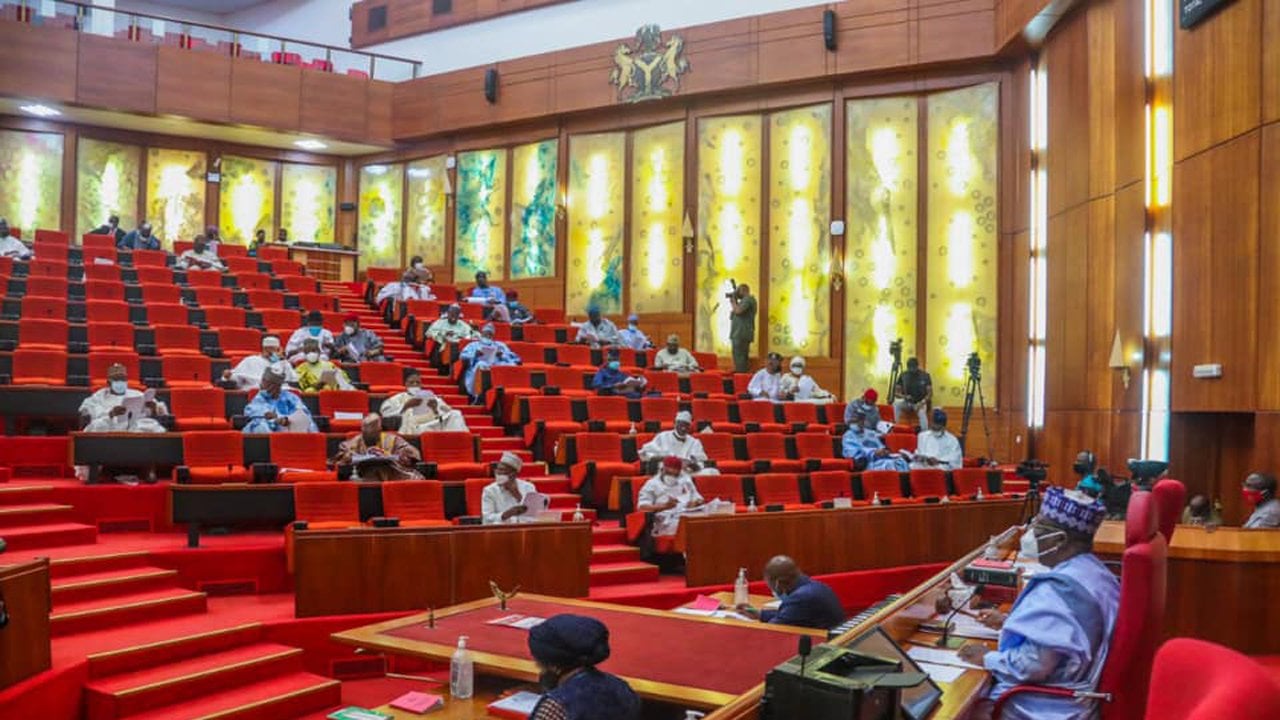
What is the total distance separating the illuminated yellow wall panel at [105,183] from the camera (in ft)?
49.6

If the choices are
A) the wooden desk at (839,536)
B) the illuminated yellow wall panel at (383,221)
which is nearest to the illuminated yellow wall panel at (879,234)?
the wooden desk at (839,536)

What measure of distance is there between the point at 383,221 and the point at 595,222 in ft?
12.5

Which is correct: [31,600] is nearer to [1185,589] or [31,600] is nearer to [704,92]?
[1185,589]

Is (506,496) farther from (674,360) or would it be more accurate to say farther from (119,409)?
(674,360)

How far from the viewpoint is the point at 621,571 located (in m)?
7.00

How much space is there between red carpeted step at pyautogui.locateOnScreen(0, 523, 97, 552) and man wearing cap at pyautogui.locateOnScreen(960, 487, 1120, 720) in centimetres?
509

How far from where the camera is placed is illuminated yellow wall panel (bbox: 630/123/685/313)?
1459 cm

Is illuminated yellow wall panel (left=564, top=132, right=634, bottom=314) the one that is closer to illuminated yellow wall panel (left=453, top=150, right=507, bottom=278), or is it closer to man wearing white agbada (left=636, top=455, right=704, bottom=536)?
illuminated yellow wall panel (left=453, top=150, right=507, bottom=278)

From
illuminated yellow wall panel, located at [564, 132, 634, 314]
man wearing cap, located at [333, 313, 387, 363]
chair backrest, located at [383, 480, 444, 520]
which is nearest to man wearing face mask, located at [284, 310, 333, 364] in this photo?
man wearing cap, located at [333, 313, 387, 363]

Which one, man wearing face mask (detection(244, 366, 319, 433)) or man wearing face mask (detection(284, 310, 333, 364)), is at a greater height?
man wearing face mask (detection(284, 310, 333, 364))

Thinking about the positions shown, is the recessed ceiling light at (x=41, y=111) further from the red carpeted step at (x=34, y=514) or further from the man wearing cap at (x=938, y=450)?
the man wearing cap at (x=938, y=450)

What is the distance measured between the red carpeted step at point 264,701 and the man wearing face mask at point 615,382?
18.4 feet

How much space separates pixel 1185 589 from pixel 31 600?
442 cm

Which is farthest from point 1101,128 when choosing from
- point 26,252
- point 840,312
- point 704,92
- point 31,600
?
point 26,252
